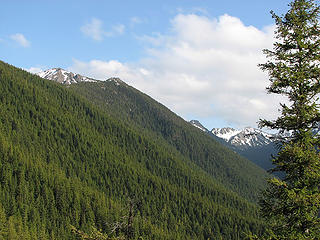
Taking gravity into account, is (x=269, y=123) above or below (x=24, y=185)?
above

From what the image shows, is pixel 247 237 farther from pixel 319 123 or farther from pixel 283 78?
pixel 283 78

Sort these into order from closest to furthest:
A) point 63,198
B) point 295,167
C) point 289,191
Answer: point 289,191 < point 295,167 < point 63,198

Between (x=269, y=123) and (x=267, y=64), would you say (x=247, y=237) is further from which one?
(x=267, y=64)

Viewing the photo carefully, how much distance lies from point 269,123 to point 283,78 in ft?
8.98

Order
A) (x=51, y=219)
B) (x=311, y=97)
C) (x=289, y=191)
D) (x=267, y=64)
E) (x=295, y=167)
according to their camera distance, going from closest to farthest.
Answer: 1. (x=289, y=191)
2. (x=295, y=167)
3. (x=311, y=97)
4. (x=267, y=64)
5. (x=51, y=219)

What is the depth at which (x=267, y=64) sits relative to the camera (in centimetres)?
1697

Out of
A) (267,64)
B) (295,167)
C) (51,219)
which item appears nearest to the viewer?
(295,167)

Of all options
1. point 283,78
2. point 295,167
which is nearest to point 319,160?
point 295,167

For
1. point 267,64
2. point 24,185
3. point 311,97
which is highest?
point 267,64

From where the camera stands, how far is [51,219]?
167m

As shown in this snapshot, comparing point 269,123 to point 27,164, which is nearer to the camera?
point 269,123

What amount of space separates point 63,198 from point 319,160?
189217mm

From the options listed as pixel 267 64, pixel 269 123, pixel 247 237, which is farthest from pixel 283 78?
pixel 247 237

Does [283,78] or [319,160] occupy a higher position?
[283,78]
